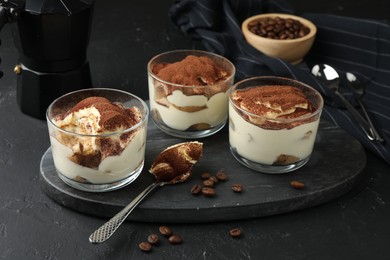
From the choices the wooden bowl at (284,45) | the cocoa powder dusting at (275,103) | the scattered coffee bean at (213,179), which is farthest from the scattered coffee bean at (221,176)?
the wooden bowl at (284,45)

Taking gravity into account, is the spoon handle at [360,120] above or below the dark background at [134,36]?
above

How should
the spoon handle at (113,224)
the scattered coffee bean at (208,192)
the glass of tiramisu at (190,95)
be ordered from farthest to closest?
1. the glass of tiramisu at (190,95)
2. the scattered coffee bean at (208,192)
3. the spoon handle at (113,224)

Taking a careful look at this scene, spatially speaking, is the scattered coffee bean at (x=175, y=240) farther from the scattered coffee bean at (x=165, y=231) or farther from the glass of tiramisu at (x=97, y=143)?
the glass of tiramisu at (x=97, y=143)

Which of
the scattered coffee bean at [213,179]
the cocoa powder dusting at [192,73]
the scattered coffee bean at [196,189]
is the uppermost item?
the cocoa powder dusting at [192,73]

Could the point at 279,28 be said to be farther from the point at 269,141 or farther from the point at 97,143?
the point at 97,143

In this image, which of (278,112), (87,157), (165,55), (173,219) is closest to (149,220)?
(173,219)

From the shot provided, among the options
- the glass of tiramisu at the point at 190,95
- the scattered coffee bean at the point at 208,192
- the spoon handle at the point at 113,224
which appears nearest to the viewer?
the spoon handle at the point at 113,224
